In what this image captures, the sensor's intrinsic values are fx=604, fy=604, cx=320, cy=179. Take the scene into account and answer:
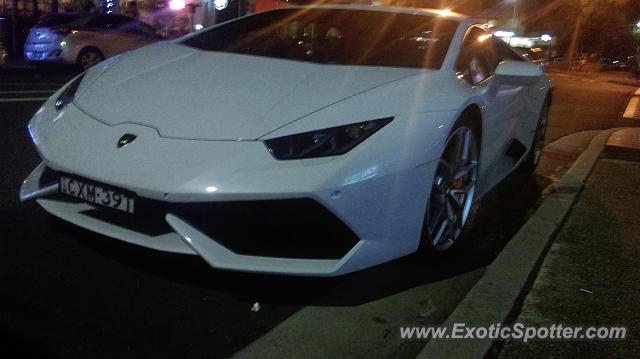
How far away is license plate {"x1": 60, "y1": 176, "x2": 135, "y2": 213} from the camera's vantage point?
2324 mm

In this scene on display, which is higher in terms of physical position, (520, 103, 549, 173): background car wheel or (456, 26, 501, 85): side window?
(456, 26, 501, 85): side window

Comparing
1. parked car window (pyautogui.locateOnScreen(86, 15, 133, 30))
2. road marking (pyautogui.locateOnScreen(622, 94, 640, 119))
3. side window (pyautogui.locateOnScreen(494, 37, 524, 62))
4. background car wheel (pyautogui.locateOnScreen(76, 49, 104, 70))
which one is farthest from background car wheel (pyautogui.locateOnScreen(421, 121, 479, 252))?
parked car window (pyautogui.locateOnScreen(86, 15, 133, 30))

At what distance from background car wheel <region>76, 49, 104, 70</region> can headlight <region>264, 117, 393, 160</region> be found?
429 inches

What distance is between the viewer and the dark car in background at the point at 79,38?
39.3 feet

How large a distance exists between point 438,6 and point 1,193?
1333 cm

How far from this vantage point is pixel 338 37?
3.74m

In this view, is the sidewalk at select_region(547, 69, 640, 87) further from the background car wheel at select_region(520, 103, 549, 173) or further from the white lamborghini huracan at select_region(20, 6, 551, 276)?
the white lamborghini huracan at select_region(20, 6, 551, 276)

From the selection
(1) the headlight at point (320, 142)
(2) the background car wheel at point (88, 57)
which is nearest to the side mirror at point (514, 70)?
(1) the headlight at point (320, 142)

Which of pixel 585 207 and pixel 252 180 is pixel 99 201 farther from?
pixel 585 207

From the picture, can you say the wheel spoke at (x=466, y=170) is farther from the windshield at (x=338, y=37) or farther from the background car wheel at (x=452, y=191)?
the windshield at (x=338, y=37)

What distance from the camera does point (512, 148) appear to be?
167 inches

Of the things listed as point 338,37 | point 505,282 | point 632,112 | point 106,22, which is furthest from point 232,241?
point 632,112

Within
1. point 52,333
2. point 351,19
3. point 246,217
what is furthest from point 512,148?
point 52,333

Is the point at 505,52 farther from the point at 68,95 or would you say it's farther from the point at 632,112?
the point at 632,112
